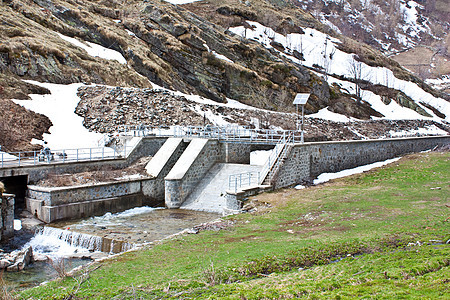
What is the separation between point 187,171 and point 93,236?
348 inches

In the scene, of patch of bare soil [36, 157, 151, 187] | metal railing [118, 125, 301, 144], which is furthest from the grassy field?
metal railing [118, 125, 301, 144]

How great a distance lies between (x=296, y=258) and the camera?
10.2 m

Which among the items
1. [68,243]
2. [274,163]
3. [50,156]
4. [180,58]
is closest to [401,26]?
[180,58]

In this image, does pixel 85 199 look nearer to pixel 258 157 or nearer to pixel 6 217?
pixel 6 217

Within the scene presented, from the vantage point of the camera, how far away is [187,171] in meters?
24.6

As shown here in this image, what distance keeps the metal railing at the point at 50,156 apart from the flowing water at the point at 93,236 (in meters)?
4.47

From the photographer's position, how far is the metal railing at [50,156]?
21.8 m

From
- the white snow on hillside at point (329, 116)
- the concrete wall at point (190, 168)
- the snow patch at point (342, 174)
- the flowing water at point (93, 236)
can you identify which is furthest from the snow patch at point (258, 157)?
the white snow on hillside at point (329, 116)

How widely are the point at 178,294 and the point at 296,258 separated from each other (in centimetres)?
350

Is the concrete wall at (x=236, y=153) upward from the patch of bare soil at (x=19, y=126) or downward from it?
downward

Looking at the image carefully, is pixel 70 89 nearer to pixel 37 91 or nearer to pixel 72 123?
pixel 37 91

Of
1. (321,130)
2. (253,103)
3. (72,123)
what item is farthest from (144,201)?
(253,103)

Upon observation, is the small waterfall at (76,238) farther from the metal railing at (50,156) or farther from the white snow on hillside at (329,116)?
the white snow on hillside at (329,116)

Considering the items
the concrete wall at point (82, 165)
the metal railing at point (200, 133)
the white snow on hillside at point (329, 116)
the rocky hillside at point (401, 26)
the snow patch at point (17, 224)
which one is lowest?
the snow patch at point (17, 224)
